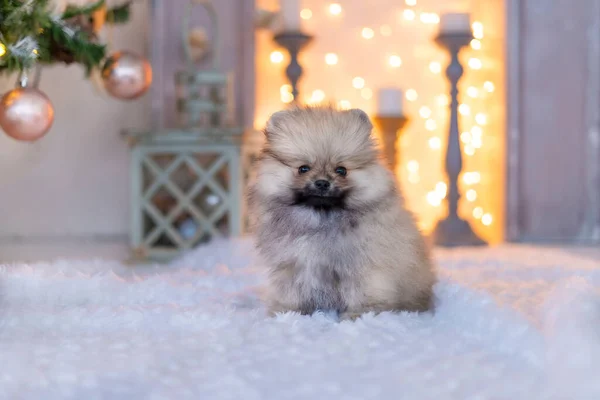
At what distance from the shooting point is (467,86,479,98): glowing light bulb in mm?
3508

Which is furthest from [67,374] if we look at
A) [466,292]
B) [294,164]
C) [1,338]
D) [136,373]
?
[466,292]

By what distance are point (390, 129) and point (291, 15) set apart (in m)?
0.69

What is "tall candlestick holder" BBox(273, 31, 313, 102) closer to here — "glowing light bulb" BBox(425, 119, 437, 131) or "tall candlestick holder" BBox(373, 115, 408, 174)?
"tall candlestick holder" BBox(373, 115, 408, 174)

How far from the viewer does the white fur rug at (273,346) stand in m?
0.97

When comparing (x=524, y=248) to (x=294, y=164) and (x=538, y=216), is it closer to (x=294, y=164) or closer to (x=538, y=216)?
(x=538, y=216)

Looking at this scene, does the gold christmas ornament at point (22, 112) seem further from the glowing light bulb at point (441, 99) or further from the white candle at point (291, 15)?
the glowing light bulb at point (441, 99)

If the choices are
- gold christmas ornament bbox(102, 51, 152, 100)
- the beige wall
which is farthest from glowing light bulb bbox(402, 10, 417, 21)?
gold christmas ornament bbox(102, 51, 152, 100)

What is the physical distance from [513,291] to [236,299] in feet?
2.42

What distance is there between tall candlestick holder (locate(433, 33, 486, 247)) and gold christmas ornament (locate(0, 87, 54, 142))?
181cm

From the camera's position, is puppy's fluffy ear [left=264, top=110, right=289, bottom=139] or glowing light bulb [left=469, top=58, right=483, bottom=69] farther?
glowing light bulb [left=469, top=58, right=483, bottom=69]

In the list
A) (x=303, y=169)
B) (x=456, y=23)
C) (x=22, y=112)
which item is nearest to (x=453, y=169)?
(x=456, y=23)

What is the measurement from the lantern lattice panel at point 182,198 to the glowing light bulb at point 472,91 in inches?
56.9

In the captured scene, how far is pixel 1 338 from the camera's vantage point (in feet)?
4.18

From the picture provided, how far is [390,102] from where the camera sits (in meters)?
3.05
